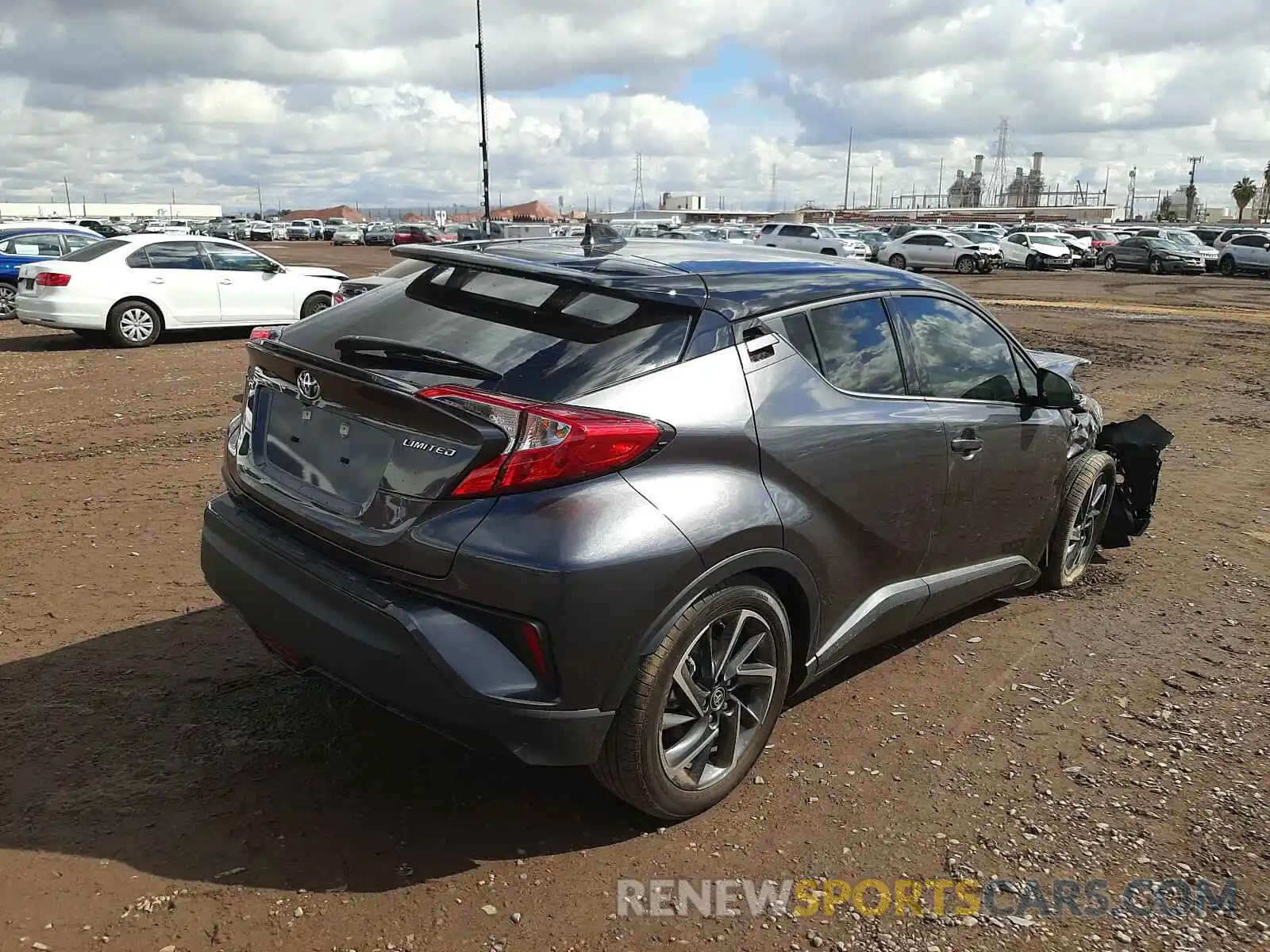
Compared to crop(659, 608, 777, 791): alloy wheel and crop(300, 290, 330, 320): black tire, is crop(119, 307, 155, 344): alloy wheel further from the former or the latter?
crop(659, 608, 777, 791): alloy wheel

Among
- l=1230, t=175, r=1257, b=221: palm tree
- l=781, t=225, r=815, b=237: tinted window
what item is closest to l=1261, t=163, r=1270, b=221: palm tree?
l=1230, t=175, r=1257, b=221: palm tree

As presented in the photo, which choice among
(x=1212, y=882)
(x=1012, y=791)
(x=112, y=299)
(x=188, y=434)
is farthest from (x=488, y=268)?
(x=112, y=299)

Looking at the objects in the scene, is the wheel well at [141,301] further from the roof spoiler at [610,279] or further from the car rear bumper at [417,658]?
the car rear bumper at [417,658]

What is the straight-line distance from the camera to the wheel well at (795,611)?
3189 millimetres

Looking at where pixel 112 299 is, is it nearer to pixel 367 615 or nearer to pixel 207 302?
pixel 207 302

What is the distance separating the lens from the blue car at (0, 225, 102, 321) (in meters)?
16.8

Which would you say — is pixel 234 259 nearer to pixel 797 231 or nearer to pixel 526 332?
pixel 526 332

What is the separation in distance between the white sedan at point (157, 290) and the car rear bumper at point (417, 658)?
10787 millimetres

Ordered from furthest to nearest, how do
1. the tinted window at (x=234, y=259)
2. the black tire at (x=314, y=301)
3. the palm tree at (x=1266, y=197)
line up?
the palm tree at (x=1266, y=197), the black tire at (x=314, y=301), the tinted window at (x=234, y=259)

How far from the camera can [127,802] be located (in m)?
3.12

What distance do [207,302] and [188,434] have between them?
648 centimetres

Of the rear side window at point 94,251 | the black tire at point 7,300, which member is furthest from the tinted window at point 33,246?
the rear side window at point 94,251

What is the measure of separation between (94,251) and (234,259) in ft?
5.82

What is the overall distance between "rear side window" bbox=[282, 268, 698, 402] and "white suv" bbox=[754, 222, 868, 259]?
33.6m
